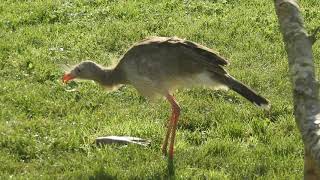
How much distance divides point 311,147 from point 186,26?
6.37 meters

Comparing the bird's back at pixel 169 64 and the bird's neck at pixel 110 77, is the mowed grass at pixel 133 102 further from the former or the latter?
the bird's back at pixel 169 64

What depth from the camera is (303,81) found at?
450cm

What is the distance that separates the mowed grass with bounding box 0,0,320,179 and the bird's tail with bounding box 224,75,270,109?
1.70ft

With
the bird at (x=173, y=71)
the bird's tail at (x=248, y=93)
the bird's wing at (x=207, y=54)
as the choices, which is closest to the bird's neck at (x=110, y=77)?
the bird at (x=173, y=71)

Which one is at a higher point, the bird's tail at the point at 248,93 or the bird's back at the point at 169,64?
the bird's back at the point at 169,64

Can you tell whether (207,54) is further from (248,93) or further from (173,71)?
(248,93)

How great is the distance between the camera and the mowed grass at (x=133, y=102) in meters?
6.42

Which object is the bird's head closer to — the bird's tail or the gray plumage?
the gray plumage

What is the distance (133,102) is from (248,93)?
74.8 inches

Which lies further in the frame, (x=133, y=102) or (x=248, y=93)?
(x=133, y=102)

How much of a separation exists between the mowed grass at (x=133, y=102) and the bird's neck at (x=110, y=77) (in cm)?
51

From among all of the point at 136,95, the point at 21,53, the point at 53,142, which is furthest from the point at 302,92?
the point at 21,53

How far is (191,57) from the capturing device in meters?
6.63

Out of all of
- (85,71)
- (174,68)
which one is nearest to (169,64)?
(174,68)
